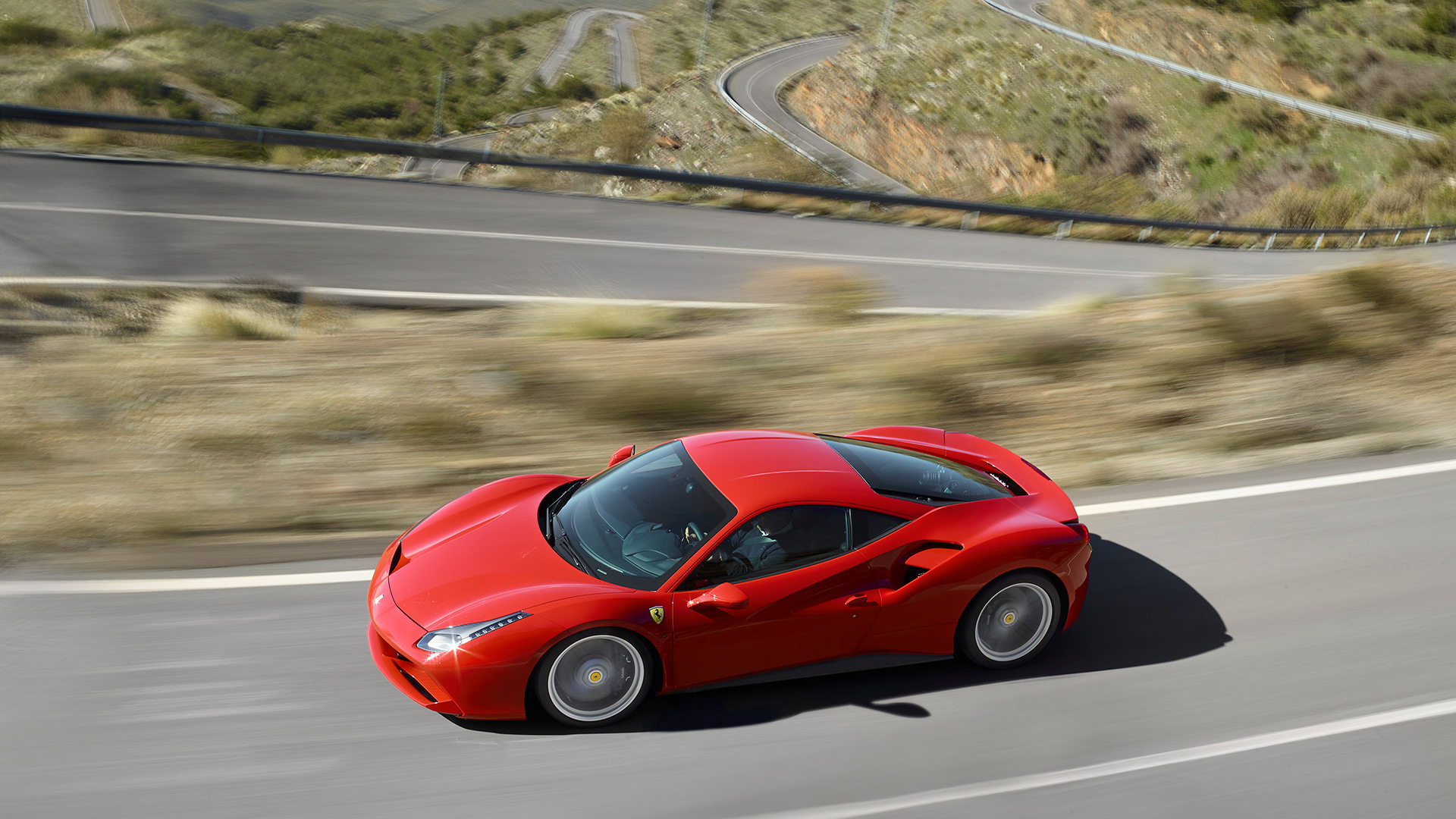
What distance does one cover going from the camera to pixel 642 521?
4.73 meters

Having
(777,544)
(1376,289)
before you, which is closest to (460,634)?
(777,544)

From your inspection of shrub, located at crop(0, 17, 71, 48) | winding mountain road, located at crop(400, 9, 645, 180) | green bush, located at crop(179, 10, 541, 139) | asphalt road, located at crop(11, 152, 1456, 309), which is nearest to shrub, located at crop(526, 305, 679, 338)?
asphalt road, located at crop(11, 152, 1456, 309)

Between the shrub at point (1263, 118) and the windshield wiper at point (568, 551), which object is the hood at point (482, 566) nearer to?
the windshield wiper at point (568, 551)

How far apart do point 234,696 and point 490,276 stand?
8066 millimetres

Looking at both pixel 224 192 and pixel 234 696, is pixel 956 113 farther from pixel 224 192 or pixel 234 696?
pixel 234 696

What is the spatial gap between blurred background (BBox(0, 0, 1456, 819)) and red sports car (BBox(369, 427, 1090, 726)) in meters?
0.25

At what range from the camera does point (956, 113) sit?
46.1m

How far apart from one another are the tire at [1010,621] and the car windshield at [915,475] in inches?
18.8

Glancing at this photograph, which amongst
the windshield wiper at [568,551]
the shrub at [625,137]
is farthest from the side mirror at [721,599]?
the shrub at [625,137]

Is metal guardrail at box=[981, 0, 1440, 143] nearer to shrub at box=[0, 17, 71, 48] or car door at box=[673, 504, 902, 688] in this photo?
shrub at box=[0, 17, 71, 48]

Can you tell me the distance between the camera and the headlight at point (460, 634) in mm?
4289

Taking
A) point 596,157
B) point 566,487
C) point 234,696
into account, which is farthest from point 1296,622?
point 596,157

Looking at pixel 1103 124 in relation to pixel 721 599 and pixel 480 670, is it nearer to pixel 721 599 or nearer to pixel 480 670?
pixel 721 599

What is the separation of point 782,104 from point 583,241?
40.3 m
